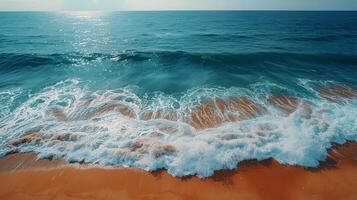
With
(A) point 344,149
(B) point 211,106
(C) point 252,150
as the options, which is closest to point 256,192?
(C) point 252,150

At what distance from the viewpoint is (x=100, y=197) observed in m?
5.25

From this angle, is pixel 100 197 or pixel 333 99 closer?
pixel 100 197

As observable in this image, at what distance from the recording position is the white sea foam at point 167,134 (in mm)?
6379

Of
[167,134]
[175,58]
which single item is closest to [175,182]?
[167,134]

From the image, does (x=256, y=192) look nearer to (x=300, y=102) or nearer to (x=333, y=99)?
(x=300, y=102)

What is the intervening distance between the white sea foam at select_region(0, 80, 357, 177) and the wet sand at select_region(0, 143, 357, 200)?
29 centimetres

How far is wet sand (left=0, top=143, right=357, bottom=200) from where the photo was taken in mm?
5312

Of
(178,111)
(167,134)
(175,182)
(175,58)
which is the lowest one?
(175,182)

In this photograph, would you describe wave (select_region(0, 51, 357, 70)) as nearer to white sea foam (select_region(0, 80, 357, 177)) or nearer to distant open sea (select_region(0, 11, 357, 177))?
distant open sea (select_region(0, 11, 357, 177))

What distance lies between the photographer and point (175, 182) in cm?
566

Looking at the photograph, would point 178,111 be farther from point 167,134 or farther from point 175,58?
point 175,58

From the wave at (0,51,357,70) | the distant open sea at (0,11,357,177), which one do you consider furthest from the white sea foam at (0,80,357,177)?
the wave at (0,51,357,70)

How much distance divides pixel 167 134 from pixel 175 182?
206 centimetres

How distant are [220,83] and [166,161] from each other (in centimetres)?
726
